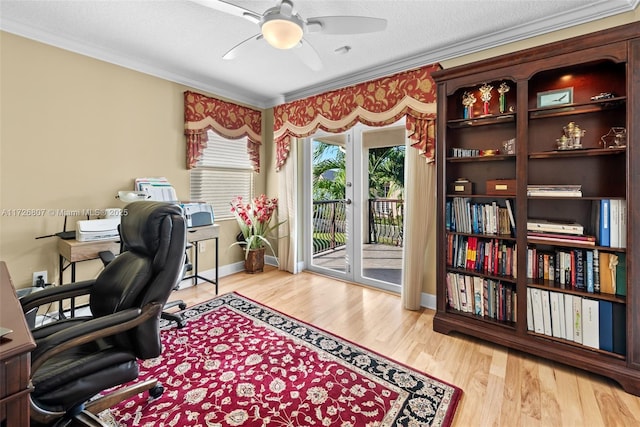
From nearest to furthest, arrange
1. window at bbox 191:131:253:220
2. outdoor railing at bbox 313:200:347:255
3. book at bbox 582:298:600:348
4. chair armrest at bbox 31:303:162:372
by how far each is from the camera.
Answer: chair armrest at bbox 31:303:162:372 → book at bbox 582:298:600:348 → window at bbox 191:131:253:220 → outdoor railing at bbox 313:200:347:255

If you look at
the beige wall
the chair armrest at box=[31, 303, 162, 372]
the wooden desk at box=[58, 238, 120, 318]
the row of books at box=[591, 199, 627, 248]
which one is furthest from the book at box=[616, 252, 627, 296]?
the beige wall

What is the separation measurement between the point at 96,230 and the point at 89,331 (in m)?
1.52

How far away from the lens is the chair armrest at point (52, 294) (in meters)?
1.38

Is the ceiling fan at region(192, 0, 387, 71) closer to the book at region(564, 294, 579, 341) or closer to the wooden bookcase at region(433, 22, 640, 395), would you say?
the wooden bookcase at region(433, 22, 640, 395)

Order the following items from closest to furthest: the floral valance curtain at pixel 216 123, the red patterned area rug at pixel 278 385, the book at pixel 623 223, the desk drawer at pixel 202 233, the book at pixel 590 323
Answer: the red patterned area rug at pixel 278 385, the book at pixel 623 223, the book at pixel 590 323, the desk drawer at pixel 202 233, the floral valance curtain at pixel 216 123

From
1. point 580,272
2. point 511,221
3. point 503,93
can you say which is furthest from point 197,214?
point 580,272

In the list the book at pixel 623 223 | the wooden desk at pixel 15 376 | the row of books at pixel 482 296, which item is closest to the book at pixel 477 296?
the row of books at pixel 482 296

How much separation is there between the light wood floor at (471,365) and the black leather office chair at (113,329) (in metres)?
1.47

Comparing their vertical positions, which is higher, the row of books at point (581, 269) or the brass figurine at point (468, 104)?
the brass figurine at point (468, 104)

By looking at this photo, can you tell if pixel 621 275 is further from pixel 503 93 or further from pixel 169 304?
pixel 169 304

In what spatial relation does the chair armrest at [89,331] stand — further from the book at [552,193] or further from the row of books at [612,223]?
the row of books at [612,223]

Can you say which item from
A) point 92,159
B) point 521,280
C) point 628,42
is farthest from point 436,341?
point 92,159

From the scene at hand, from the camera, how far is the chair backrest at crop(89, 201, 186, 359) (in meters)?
1.31

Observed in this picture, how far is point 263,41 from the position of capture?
2445mm
